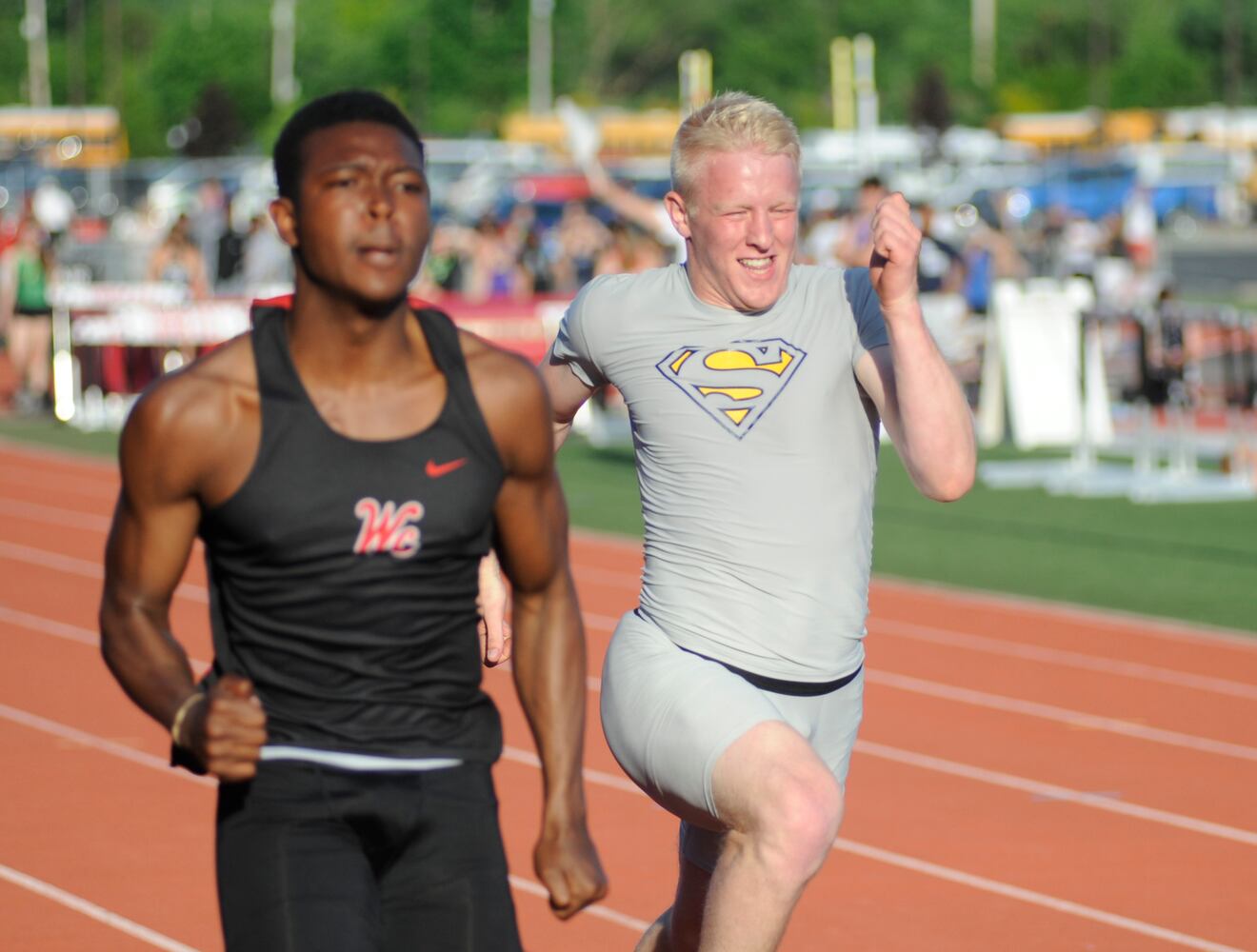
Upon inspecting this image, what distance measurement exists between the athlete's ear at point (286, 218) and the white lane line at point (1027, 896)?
3776mm

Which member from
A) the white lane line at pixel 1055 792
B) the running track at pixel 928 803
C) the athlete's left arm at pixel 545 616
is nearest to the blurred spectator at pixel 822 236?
the running track at pixel 928 803

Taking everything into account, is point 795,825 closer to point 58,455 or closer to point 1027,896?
point 1027,896

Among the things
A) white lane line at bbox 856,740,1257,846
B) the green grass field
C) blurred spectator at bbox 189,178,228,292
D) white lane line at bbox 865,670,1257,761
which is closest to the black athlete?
white lane line at bbox 856,740,1257,846

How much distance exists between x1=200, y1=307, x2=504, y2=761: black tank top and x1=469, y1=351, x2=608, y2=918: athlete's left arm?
0.06 meters

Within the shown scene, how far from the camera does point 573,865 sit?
343cm

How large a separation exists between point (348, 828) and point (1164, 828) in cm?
467

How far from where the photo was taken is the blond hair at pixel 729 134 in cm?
458

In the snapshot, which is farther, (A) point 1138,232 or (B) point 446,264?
(A) point 1138,232

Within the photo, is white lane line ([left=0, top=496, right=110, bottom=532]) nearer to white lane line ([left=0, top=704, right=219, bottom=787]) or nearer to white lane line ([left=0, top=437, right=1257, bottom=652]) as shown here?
white lane line ([left=0, top=437, right=1257, bottom=652])

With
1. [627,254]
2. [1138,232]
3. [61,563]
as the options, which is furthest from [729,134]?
[1138,232]

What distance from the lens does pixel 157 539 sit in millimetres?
3330

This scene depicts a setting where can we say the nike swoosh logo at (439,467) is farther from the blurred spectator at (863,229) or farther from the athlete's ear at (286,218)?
the blurred spectator at (863,229)

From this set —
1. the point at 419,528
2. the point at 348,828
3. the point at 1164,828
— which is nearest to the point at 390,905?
the point at 348,828

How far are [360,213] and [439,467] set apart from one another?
0.39 meters
